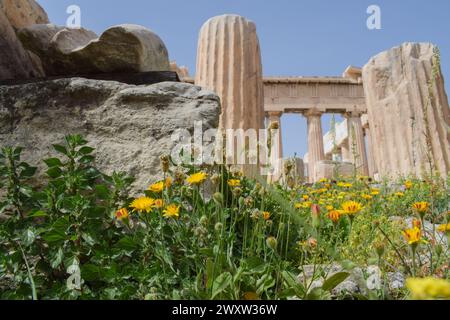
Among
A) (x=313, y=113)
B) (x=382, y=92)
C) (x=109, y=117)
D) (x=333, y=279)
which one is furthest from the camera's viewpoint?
(x=313, y=113)

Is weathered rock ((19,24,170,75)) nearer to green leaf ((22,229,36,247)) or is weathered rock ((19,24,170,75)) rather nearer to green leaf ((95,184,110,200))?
green leaf ((95,184,110,200))

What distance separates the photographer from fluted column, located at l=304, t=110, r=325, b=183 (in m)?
22.5

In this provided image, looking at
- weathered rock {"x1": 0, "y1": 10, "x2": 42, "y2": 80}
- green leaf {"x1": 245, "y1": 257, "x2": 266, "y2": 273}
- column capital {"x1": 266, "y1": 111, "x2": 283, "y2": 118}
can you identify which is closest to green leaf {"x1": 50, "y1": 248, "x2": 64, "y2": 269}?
green leaf {"x1": 245, "y1": 257, "x2": 266, "y2": 273}

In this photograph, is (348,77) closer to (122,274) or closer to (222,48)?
(222,48)

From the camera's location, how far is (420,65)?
8.23 metres

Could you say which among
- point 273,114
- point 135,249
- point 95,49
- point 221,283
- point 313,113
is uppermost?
point 313,113

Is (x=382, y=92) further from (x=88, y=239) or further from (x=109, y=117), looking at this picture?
(x=88, y=239)

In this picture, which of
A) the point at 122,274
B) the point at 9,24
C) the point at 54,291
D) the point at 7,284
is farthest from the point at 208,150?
the point at 9,24

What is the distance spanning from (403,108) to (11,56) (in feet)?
24.5

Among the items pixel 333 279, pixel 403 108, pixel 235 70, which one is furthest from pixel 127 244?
pixel 403 108

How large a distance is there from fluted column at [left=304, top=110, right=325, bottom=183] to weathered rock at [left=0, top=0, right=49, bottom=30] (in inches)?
755

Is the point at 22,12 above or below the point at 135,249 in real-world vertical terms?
above

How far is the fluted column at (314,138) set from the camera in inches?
885

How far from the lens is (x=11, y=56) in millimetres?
2693
